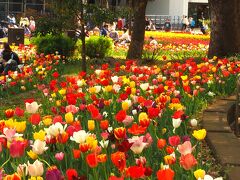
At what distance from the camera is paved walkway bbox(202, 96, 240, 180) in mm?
4008

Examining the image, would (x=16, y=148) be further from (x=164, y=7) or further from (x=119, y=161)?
(x=164, y=7)

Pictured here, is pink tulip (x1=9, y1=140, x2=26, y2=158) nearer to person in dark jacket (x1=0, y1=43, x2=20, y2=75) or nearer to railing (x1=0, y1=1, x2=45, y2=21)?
person in dark jacket (x1=0, y1=43, x2=20, y2=75)

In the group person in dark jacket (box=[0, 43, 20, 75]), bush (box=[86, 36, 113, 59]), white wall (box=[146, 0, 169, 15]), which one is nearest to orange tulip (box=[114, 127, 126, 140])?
person in dark jacket (box=[0, 43, 20, 75])

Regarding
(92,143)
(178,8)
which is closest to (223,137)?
(92,143)

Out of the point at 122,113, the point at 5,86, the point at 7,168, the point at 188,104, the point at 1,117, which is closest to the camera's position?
the point at 7,168

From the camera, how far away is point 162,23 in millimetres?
50750

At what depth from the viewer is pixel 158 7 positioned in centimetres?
5303

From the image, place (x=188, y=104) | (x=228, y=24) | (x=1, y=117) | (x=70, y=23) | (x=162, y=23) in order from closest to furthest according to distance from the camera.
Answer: (x=188, y=104)
(x=1, y=117)
(x=70, y=23)
(x=228, y=24)
(x=162, y=23)

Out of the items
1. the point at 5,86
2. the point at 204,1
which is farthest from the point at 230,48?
the point at 204,1

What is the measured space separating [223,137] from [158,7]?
161 ft

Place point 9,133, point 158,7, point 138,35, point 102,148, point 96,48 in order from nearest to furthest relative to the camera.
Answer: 1. point 9,133
2. point 102,148
3. point 138,35
4. point 96,48
5. point 158,7

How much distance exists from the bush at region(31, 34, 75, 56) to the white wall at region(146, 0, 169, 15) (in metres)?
37.3

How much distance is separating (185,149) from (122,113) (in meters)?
1.01

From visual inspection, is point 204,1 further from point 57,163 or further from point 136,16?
point 57,163
